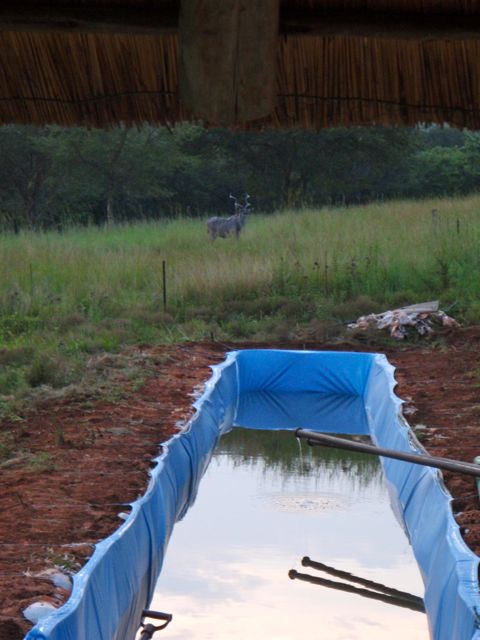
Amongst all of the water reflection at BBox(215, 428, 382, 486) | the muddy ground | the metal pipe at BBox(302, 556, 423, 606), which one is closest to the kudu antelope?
the muddy ground

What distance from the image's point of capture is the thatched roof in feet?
11.2

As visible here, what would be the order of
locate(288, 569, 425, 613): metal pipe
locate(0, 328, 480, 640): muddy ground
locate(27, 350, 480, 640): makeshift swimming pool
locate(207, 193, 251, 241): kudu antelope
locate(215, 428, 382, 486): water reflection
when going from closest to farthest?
1. locate(27, 350, 480, 640): makeshift swimming pool
2. locate(0, 328, 480, 640): muddy ground
3. locate(288, 569, 425, 613): metal pipe
4. locate(215, 428, 382, 486): water reflection
5. locate(207, 193, 251, 241): kudu antelope

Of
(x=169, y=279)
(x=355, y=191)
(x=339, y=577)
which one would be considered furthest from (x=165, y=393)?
(x=355, y=191)

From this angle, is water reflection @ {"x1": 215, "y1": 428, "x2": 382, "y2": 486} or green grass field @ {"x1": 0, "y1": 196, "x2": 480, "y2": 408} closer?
water reflection @ {"x1": 215, "y1": 428, "x2": 382, "y2": 486}

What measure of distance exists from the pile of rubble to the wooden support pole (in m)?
9.61

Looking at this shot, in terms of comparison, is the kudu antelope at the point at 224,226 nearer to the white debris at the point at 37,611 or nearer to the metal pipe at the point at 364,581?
the metal pipe at the point at 364,581

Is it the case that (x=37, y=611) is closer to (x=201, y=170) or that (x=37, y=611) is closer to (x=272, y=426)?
(x=272, y=426)

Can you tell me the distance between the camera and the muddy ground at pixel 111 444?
5.01 meters

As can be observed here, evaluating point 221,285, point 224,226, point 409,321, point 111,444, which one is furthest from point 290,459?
point 224,226

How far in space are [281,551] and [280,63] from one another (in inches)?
158

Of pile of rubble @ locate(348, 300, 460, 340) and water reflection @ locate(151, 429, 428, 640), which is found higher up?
pile of rubble @ locate(348, 300, 460, 340)

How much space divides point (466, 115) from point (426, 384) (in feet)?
22.3

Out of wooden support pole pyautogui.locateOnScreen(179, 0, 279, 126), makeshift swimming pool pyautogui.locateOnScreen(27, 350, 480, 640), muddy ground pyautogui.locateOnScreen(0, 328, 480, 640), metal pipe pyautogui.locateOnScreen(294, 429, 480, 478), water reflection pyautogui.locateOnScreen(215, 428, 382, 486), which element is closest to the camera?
wooden support pole pyautogui.locateOnScreen(179, 0, 279, 126)

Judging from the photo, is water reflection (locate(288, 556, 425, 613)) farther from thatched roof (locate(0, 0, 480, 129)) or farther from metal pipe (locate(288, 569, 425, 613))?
thatched roof (locate(0, 0, 480, 129))
